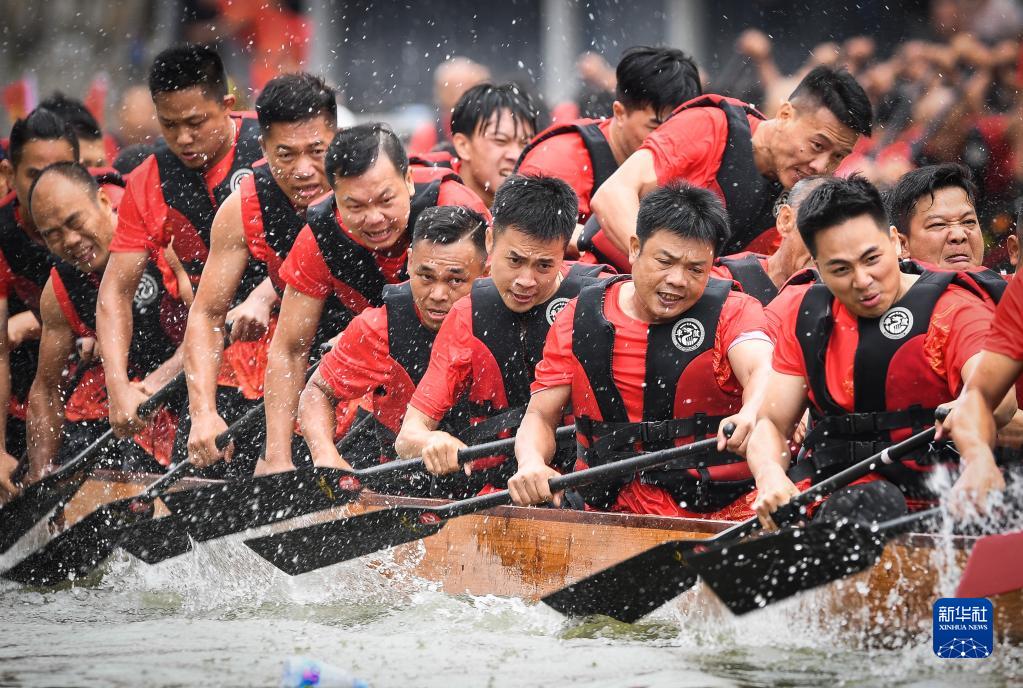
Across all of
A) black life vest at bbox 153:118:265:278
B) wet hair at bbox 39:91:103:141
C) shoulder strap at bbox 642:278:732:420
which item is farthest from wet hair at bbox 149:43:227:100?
shoulder strap at bbox 642:278:732:420

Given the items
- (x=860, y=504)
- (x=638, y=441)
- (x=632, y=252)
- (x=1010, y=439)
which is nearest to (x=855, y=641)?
(x=860, y=504)

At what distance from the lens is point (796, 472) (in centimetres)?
316

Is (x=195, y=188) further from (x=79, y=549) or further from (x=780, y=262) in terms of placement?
(x=780, y=262)

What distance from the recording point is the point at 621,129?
4.55 m

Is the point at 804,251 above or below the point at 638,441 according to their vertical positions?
above

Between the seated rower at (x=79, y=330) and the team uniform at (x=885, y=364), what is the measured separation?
105 inches

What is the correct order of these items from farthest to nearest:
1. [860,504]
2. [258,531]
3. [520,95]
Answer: [520,95] < [258,531] < [860,504]

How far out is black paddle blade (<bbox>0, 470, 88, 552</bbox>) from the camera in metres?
4.87

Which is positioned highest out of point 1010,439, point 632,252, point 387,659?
point 632,252

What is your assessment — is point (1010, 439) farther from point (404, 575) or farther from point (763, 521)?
point (404, 575)

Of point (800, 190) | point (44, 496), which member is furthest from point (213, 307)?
point (800, 190)

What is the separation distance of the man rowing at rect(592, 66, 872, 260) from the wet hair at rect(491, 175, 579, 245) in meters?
0.33

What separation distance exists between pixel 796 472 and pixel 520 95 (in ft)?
7.85

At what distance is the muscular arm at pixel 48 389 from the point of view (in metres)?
5.18
